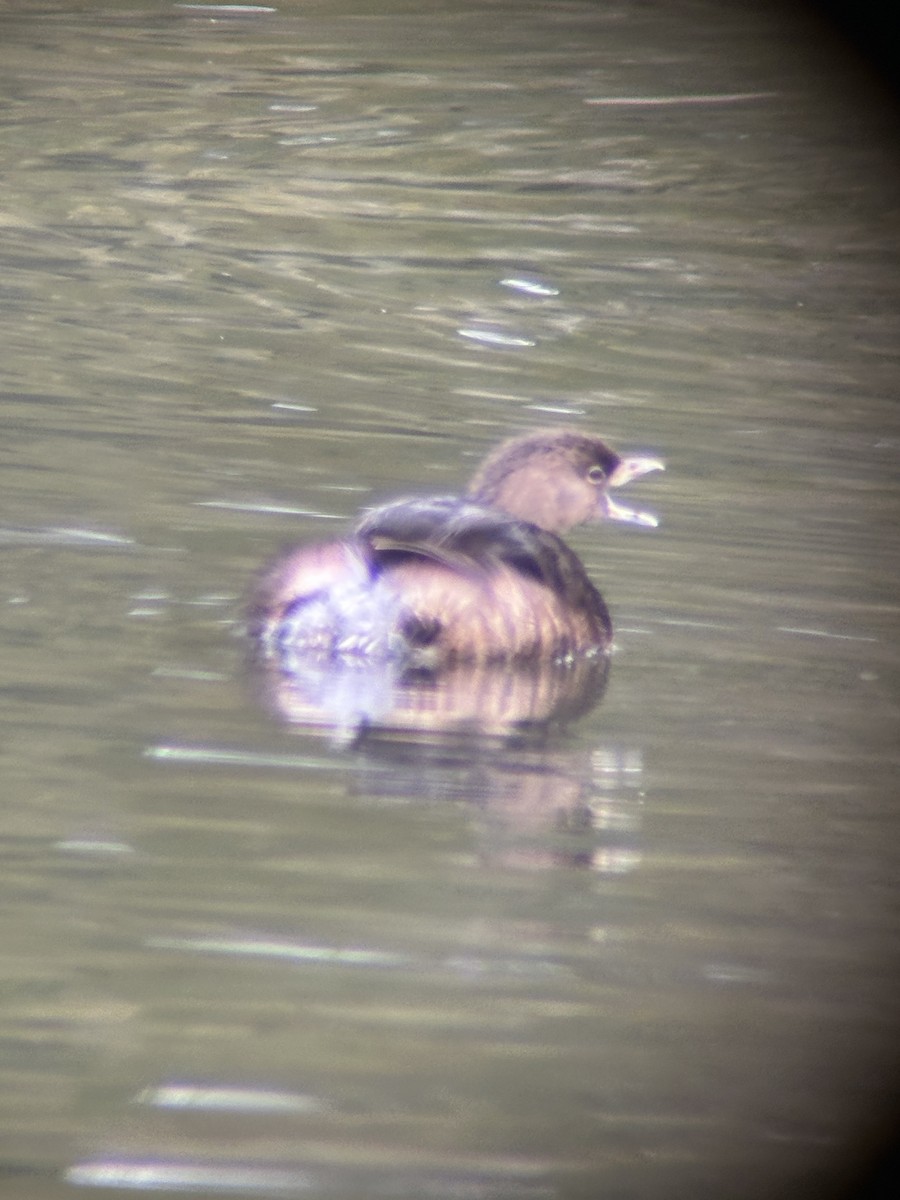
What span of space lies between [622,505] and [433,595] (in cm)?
124

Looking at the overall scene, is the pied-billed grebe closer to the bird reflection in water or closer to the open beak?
the bird reflection in water

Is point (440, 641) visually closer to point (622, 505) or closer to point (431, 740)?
point (431, 740)

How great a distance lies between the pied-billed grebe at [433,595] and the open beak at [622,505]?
18.9 inches

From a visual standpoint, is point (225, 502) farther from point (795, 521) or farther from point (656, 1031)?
point (656, 1031)

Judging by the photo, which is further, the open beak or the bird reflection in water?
the open beak

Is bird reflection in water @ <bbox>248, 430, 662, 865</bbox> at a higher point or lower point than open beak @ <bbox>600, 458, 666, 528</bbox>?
lower

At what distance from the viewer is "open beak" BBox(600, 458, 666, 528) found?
21.0 ft

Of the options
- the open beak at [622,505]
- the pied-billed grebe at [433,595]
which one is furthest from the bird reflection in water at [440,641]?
the open beak at [622,505]

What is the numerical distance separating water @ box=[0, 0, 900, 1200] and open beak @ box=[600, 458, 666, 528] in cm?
Result: 22

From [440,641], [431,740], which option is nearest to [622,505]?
[440,641]

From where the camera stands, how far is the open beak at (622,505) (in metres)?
6.41

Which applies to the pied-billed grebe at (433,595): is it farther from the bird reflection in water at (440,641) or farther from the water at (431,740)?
the water at (431,740)

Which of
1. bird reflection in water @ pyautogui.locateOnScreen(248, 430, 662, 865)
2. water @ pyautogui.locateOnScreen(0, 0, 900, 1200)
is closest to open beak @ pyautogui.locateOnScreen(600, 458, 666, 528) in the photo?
water @ pyautogui.locateOnScreen(0, 0, 900, 1200)

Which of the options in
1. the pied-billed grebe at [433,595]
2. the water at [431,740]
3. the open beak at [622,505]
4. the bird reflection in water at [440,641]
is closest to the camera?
the water at [431,740]
